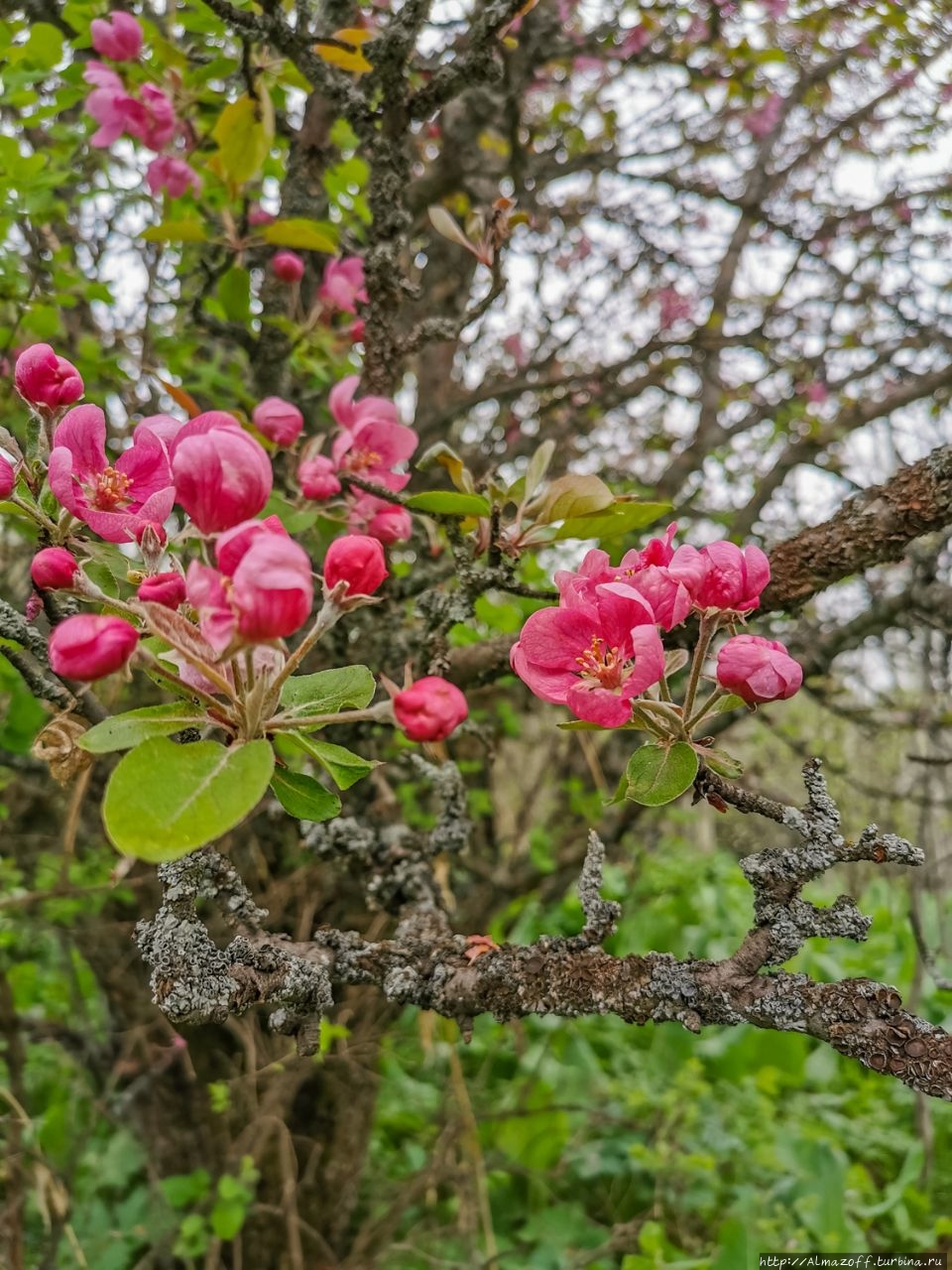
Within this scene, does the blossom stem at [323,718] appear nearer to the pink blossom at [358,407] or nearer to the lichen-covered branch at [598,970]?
the lichen-covered branch at [598,970]

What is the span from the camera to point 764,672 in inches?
27.1

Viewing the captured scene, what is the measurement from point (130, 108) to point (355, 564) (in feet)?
4.18

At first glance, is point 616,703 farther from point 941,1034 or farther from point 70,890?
point 70,890

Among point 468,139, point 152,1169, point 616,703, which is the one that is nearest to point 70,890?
point 152,1169

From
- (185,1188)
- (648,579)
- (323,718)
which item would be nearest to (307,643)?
(323,718)

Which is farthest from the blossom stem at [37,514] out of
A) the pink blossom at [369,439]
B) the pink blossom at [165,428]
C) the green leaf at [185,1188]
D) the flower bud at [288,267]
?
the green leaf at [185,1188]

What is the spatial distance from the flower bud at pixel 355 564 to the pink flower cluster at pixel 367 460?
39 centimetres

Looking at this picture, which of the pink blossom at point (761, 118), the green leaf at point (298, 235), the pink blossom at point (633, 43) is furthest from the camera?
the pink blossom at point (761, 118)

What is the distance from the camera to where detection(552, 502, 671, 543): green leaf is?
91 centimetres

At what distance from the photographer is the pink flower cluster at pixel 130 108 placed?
145 cm

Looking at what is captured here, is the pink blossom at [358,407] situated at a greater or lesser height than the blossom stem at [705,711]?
greater

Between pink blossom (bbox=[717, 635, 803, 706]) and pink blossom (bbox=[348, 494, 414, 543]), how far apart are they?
1.61 ft

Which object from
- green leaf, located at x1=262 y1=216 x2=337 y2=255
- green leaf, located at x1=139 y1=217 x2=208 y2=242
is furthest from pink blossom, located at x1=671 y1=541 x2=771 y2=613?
green leaf, located at x1=139 y1=217 x2=208 y2=242

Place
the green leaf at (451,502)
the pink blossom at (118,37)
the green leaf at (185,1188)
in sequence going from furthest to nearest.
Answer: the green leaf at (185,1188) → the pink blossom at (118,37) → the green leaf at (451,502)
